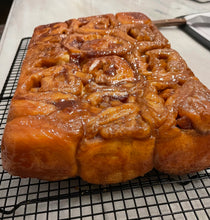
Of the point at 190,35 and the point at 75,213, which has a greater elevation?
the point at 190,35

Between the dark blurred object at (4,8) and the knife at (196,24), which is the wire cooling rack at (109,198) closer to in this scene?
the knife at (196,24)

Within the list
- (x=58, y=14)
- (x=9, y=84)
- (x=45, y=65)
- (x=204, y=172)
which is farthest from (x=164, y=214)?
(x=58, y=14)

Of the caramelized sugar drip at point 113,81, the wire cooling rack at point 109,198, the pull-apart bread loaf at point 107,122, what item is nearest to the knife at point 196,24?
the caramelized sugar drip at point 113,81

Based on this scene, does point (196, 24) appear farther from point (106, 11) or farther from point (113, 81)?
point (113, 81)

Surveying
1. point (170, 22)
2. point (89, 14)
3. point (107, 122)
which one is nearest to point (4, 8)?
point (89, 14)

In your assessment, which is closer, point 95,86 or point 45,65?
point 95,86

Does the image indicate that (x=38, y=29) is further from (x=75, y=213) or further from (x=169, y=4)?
(x=169, y=4)

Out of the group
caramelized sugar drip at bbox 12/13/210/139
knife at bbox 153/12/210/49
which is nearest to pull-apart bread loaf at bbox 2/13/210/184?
caramelized sugar drip at bbox 12/13/210/139
